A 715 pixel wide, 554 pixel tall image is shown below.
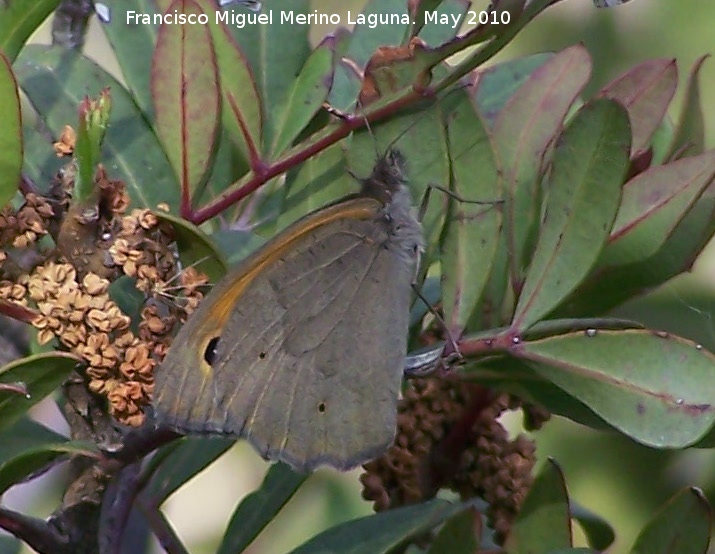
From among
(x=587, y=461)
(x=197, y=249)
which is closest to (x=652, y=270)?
(x=197, y=249)

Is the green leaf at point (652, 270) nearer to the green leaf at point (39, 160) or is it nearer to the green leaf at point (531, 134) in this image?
the green leaf at point (531, 134)

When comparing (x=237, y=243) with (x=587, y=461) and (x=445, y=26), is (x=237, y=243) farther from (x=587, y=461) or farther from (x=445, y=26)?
(x=587, y=461)

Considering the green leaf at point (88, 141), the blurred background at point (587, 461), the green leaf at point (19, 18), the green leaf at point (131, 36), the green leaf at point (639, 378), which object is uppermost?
the green leaf at point (19, 18)

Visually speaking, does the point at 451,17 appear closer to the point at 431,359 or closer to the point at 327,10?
the point at 431,359

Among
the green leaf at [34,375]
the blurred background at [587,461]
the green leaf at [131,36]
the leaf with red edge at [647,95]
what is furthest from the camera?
the blurred background at [587,461]

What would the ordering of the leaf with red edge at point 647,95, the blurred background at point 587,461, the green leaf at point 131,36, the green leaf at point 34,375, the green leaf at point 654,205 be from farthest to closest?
the blurred background at point 587,461, the green leaf at point 131,36, the leaf with red edge at point 647,95, the green leaf at point 654,205, the green leaf at point 34,375

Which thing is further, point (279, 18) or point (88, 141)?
point (279, 18)

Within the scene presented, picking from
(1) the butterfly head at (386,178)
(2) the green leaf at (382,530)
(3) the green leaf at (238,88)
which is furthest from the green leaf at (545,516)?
(3) the green leaf at (238,88)
